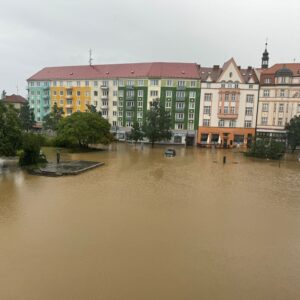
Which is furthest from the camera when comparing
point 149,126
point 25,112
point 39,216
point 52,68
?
point 52,68

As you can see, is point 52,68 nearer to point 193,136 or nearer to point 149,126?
point 149,126

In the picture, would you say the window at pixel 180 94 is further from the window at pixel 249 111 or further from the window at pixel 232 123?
the window at pixel 249 111

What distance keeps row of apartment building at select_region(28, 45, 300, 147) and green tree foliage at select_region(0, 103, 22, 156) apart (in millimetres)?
34632

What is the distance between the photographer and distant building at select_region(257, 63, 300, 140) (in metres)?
55.9

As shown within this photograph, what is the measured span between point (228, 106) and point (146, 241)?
52864 mm

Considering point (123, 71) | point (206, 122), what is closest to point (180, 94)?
point (206, 122)

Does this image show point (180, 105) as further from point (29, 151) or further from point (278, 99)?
point (29, 151)

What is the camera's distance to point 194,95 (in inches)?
2399

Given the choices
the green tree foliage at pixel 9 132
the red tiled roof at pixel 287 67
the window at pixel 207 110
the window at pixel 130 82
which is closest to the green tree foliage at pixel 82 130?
the green tree foliage at pixel 9 132

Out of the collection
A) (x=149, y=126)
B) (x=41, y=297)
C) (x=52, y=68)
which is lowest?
(x=41, y=297)

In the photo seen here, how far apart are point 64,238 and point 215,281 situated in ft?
19.5

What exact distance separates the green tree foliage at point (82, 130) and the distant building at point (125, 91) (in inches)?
778

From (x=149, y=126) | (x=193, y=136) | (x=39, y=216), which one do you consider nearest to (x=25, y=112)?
(x=149, y=126)

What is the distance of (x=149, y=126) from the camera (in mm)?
52625
